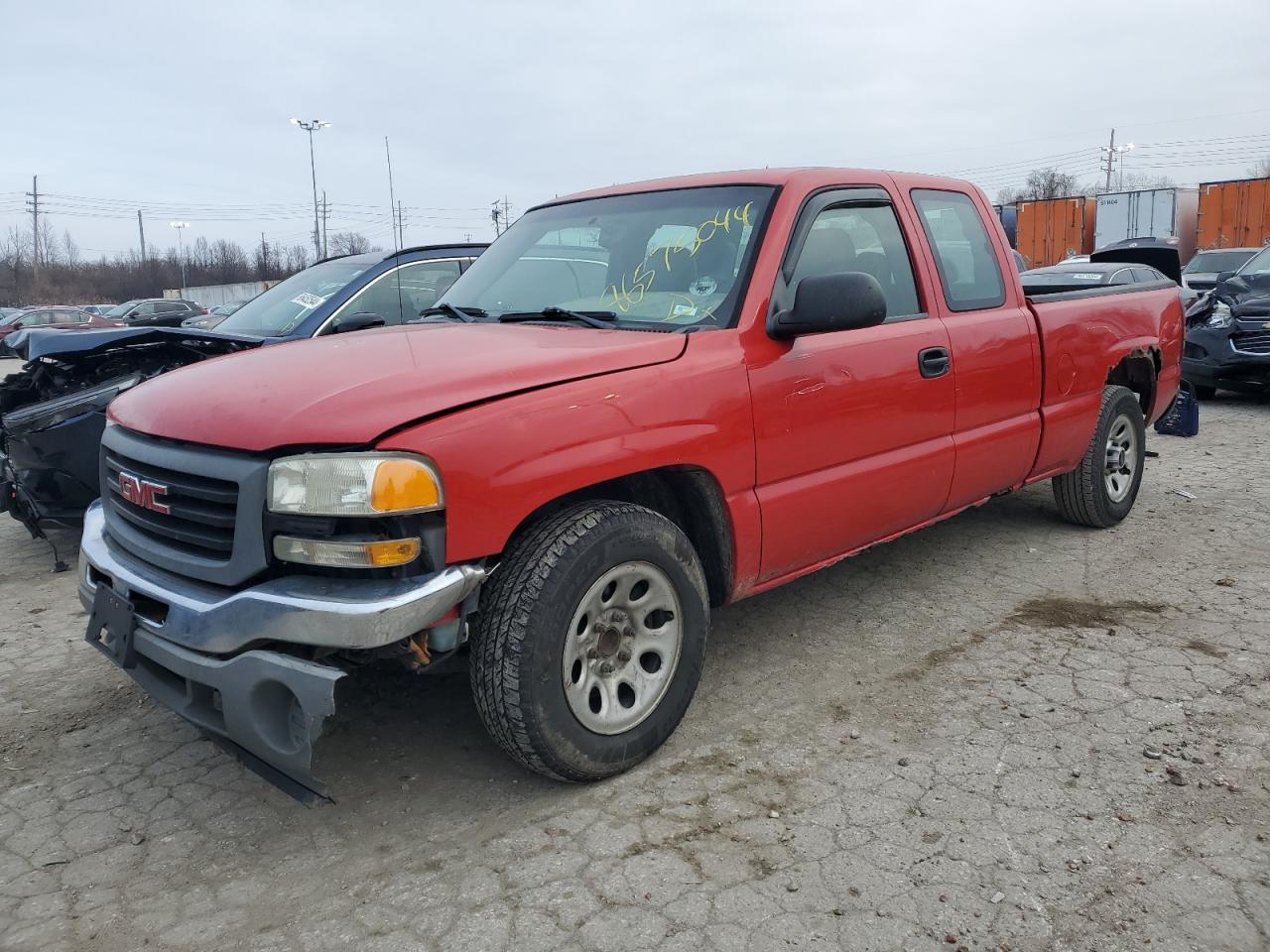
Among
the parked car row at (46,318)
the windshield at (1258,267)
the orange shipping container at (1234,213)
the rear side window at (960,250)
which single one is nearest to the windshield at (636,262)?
Answer: the rear side window at (960,250)

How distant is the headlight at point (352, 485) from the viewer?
2412 millimetres

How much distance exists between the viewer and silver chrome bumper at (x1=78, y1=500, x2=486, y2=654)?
7.74ft

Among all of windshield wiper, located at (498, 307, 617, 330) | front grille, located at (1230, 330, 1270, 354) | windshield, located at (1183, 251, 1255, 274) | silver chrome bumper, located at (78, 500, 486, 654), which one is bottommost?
silver chrome bumper, located at (78, 500, 486, 654)

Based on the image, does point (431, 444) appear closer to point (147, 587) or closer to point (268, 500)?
point (268, 500)

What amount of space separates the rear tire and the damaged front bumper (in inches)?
158

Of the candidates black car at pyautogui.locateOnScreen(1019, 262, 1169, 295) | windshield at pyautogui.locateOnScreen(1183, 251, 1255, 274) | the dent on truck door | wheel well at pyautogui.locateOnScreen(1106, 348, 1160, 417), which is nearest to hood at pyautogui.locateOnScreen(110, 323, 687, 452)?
the dent on truck door

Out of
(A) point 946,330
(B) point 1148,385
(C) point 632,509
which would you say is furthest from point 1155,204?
(C) point 632,509

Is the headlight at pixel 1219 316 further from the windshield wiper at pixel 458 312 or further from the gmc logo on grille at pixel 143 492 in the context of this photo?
the gmc logo on grille at pixel 143 492

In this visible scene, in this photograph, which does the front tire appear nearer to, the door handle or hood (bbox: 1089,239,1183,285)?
the door handle

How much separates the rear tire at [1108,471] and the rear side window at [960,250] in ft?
4.11

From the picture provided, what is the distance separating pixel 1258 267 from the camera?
10.9m

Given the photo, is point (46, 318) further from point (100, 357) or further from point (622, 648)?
point (622, 648)

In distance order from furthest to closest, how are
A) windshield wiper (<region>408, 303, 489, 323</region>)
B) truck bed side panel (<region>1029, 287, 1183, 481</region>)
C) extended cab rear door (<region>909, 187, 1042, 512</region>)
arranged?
truck bed side panel (<region>1029, 287, 1183, 481</region>), extended cab rear door (<region>909, 187, 1042, 512</region>), windshield wiper (<region>408, 303, 489, 323</region>)

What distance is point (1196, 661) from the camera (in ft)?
12.2
